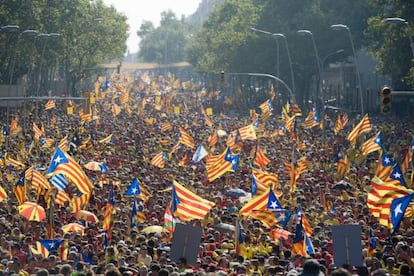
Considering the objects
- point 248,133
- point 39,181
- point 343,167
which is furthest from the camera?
point 248,133

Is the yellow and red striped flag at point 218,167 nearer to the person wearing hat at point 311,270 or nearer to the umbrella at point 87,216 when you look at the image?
the umbrella at point 87,216

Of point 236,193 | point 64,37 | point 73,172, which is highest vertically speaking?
point 64,37

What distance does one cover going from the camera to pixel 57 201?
24.0 metres

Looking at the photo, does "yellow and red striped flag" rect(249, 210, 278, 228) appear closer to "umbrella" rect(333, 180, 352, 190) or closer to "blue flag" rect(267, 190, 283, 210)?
"blue flag" rect(267, 190, 283, 210)


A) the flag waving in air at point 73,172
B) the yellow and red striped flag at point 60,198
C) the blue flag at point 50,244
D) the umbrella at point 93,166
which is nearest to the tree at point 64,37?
the umbrella at point 93,166

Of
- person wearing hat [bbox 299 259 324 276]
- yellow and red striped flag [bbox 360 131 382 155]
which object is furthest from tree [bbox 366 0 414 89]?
person wearing hat [bbox 299 259 324 276]

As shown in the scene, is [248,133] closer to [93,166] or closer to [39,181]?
[93,166]

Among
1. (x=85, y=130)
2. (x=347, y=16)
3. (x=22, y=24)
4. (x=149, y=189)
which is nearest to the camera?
(x=149, y=189)

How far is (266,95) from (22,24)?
33.7 m

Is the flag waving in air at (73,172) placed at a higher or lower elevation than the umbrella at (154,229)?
higher

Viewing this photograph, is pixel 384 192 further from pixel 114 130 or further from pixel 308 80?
pixel 308 80

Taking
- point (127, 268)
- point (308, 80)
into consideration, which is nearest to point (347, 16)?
point (308, 80)

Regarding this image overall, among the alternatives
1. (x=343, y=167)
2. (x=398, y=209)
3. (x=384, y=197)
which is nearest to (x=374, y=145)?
(x=343, y=167)

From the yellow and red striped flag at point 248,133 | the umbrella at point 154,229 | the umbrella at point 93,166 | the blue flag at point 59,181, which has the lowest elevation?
the umbrella at point 93,166
